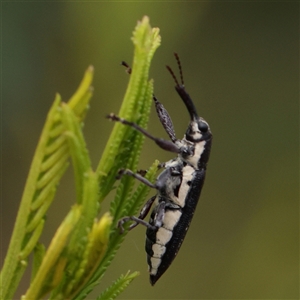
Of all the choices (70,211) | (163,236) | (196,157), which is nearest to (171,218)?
(163,236)

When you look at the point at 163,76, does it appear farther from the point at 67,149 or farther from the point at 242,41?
the point at 67,149

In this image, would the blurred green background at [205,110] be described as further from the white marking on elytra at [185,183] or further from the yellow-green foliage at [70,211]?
the yellow-green foliage at [70,211]

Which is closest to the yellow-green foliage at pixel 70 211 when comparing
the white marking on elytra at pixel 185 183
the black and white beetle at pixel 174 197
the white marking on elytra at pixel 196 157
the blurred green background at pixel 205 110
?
the black and white beetle at pixel 174 197

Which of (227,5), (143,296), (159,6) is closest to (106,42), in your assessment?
(159,6)

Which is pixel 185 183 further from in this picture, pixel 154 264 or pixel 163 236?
pixel 154 264

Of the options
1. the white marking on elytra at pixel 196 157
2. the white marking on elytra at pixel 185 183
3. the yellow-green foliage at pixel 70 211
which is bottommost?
the yellow-green foliage at pixel 70 211

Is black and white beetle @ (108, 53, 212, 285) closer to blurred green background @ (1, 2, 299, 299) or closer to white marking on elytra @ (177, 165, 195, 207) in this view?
white marking on elytra @ (177, 165, 195, 207)
